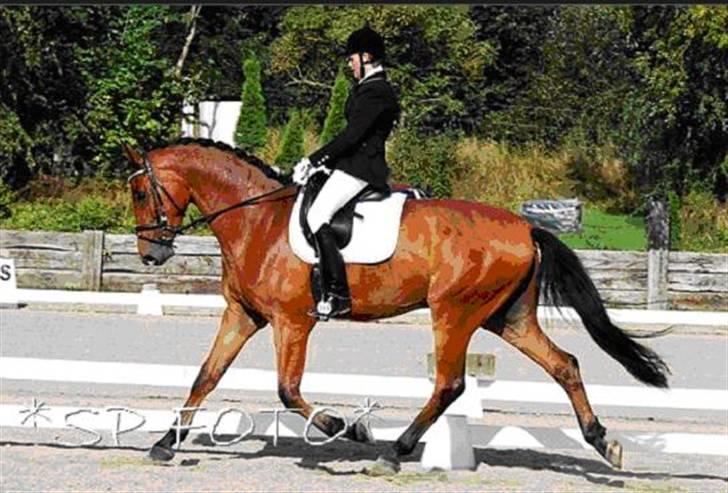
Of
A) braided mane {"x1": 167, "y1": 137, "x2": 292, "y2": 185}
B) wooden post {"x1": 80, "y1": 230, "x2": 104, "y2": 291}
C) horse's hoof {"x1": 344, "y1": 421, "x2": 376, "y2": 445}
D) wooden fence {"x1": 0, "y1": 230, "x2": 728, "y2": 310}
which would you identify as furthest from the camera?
wooden post {"x1": 80, "y1": 230, "x2": 104, "y2": 291}

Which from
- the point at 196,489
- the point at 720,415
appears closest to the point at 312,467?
the point at 196,489

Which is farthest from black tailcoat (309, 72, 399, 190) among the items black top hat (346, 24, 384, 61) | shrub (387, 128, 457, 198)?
shrub (387, 128, 457, 198)

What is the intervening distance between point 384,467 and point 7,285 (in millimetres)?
8970

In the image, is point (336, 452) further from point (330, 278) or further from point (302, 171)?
point (302, 171)

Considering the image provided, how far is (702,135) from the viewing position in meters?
24.1

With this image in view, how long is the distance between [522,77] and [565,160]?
6686 mm

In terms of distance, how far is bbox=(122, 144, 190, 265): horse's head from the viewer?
636cm

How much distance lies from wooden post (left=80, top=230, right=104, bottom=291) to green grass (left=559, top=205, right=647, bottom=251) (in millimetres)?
6565

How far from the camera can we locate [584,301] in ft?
21.2

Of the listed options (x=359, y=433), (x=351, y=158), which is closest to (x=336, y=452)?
(x=359, y=433)

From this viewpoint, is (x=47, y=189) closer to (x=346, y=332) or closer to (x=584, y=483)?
(x=346, y=332)

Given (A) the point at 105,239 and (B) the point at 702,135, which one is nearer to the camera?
(A) the point at 105,239

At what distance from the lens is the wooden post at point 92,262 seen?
624 inches

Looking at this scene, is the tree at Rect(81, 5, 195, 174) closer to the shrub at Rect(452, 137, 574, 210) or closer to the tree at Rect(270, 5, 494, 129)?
the tree at Rect(270, 5, 494, 129)
